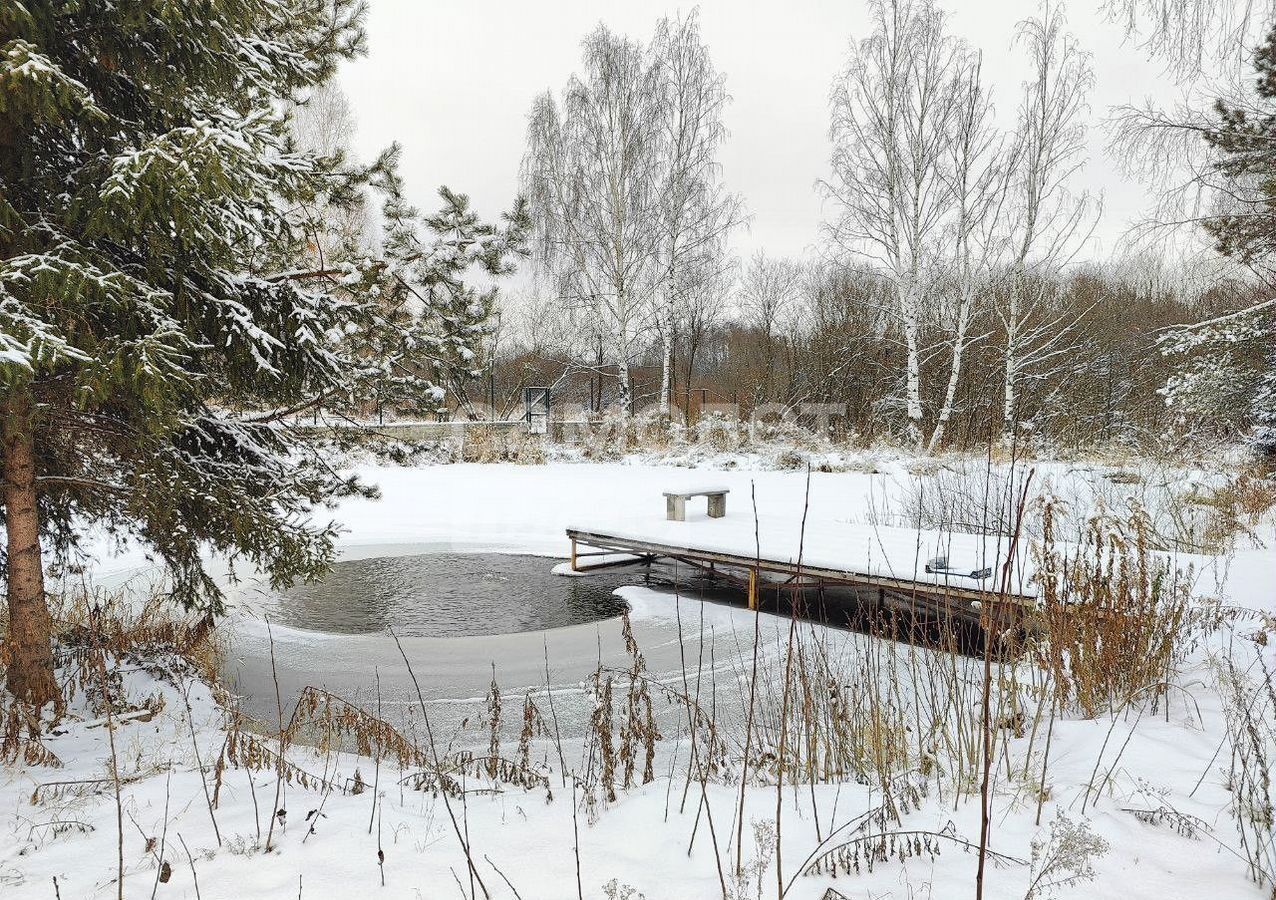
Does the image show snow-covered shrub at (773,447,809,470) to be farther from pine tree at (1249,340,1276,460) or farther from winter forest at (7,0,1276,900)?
pine tree at (1249,340,1276,460)

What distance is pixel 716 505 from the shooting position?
7.61 metres

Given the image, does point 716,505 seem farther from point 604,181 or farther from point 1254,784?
point 604,181

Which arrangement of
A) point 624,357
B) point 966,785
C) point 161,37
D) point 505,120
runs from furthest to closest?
point 505,120, point 624,357, point 161,37, point 966,785

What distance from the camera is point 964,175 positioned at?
40.1 feet

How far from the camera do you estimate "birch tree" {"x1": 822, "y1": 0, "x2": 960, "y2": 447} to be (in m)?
12.4

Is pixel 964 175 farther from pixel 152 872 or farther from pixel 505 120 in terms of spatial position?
pixel 152 872

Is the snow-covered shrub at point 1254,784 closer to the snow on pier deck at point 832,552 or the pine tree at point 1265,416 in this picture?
the snow on pier deck at point 832,552

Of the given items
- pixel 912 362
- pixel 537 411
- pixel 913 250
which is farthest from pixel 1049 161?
pixel 537 411

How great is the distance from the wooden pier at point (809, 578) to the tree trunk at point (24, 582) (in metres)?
3.25

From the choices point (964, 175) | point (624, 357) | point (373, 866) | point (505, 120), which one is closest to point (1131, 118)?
point (373, 866)

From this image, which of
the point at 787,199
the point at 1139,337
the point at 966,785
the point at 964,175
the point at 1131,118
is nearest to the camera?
the point at 966,785

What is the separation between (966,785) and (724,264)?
14.8 m

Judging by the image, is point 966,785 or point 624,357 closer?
point 966,785

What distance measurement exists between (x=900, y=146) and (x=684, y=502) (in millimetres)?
8733
